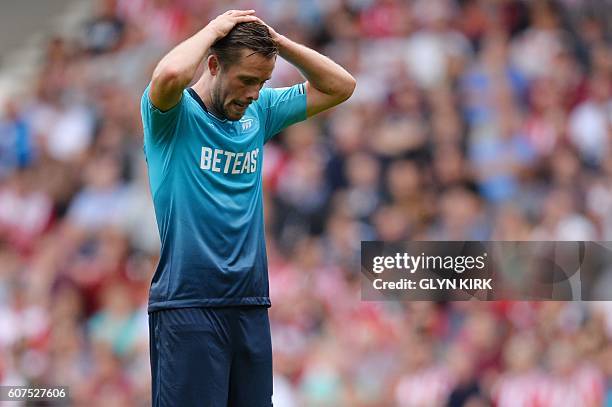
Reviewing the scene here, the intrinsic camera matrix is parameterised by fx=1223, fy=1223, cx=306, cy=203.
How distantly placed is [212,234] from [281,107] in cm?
64

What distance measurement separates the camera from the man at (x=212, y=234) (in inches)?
154

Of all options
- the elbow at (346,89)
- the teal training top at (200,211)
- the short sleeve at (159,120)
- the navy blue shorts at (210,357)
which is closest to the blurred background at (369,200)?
the elbow at (346,89)

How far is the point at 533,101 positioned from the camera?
31.4 ft

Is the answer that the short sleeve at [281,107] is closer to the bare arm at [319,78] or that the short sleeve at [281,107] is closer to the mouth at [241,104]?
the bare arm at [319,78]

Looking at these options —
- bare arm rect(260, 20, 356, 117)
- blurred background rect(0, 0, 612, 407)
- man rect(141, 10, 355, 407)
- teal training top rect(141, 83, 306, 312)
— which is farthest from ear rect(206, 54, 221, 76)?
blurred background rect(0, 0, 612, 407)

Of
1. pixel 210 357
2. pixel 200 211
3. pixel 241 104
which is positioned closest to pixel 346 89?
pixel 241 104

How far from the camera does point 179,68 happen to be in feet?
12.3

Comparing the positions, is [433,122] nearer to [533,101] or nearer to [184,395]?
[533,101]

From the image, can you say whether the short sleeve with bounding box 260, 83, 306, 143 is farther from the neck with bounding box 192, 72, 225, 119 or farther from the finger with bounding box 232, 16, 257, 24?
the finger with bounding box 232, 16, 257, 24

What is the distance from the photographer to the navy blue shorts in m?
3.89

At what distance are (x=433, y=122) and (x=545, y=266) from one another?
210 cm

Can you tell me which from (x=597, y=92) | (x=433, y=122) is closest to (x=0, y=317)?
(x=433, y=122)

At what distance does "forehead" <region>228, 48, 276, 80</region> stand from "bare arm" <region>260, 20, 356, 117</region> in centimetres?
21

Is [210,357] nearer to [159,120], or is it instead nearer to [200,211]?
[200,211]
